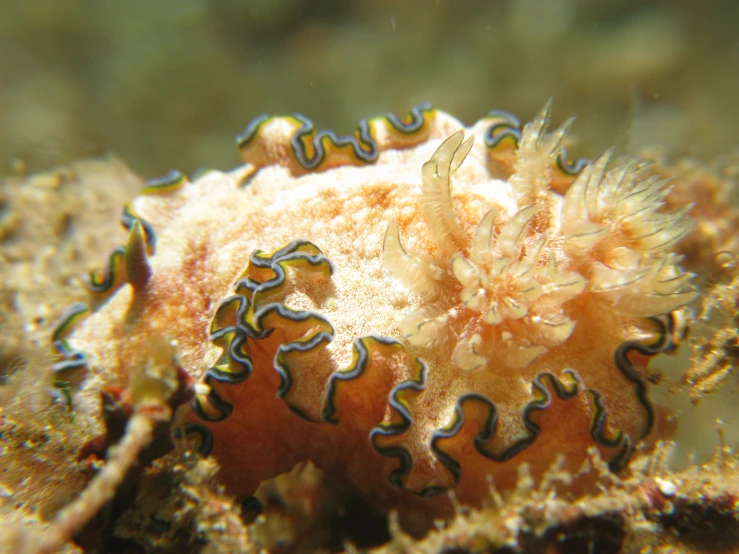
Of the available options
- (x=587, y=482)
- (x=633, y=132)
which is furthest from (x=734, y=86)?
(x=587, y=482)

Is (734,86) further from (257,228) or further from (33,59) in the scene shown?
(33,59)

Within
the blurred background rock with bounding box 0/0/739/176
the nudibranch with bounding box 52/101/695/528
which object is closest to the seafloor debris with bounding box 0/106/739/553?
the nudibranch with bounding box 52/101/695/528

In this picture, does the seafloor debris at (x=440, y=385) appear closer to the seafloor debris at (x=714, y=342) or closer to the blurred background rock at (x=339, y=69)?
the seafloor debris at (x=714, y=342)

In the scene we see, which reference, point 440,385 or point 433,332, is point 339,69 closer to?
point 433,332

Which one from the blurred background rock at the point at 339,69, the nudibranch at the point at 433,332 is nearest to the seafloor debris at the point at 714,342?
the nudibranch at the point at 433,332

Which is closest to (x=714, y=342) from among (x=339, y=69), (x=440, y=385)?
(x=440, y=385)

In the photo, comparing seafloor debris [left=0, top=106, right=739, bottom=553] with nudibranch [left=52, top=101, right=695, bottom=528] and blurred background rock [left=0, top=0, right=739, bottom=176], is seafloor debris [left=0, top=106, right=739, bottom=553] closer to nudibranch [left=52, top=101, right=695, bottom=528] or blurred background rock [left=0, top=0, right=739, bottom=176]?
nudibranch [left=52, top=101, right=695, bottom=528]
